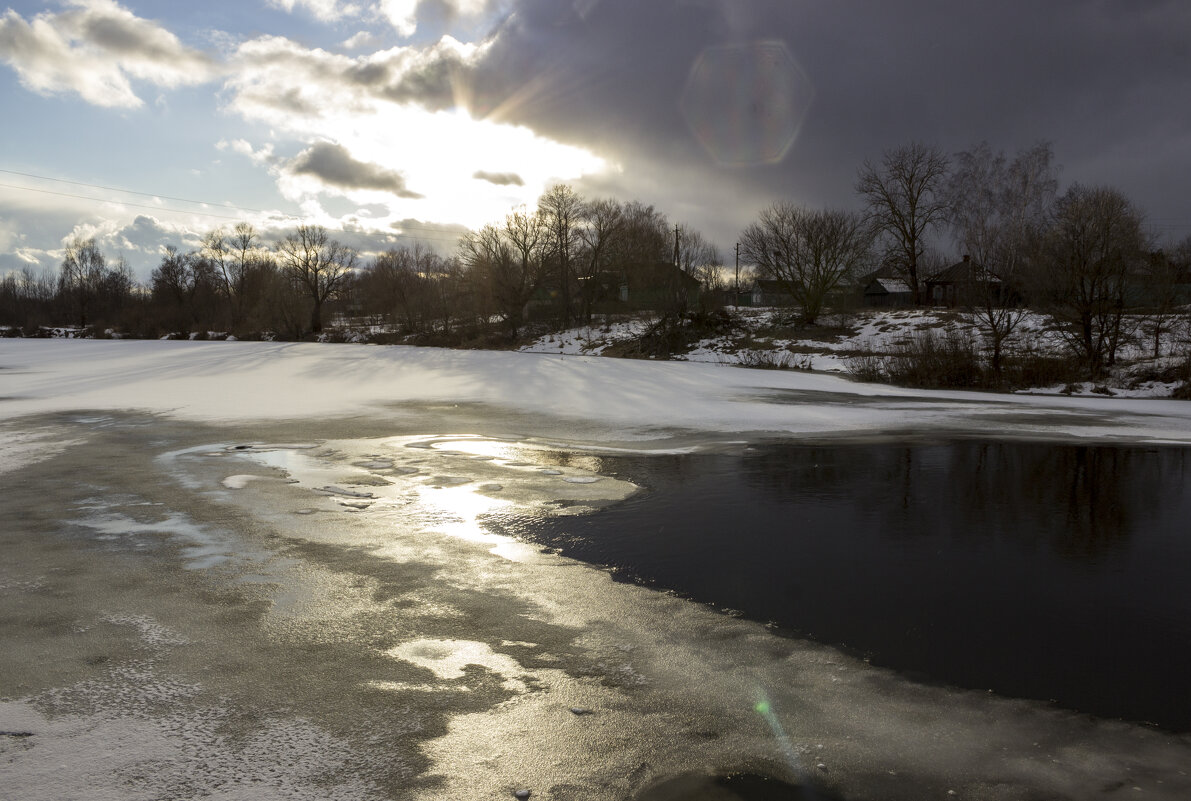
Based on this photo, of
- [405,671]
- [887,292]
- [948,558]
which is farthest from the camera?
[887,292]

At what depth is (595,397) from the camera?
18984 mm

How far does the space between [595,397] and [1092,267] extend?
18.1 meters

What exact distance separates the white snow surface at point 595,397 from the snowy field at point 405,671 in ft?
19.1

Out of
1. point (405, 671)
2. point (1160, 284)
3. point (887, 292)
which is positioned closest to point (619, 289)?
point (887, 292)

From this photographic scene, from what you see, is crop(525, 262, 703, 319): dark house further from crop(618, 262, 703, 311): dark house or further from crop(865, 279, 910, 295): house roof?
crop(865, 279, 910, 295): house roof

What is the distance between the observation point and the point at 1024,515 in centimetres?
778

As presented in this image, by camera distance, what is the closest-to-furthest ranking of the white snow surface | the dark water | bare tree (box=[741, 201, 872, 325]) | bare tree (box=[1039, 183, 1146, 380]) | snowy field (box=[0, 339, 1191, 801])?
snowy field (box=[0, 339, 1191, 801]) < the dark water < the white snow surface < bare tree (box=[1039, 183, 1146, 380]) < bare tree (box=[741, 201, 872, 325])

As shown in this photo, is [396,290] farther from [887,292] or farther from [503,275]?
[887,292]

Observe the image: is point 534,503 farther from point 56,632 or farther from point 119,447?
point 119,447

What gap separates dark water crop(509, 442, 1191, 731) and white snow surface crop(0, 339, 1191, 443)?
3957mm

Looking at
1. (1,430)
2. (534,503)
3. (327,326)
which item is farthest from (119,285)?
(534,503)

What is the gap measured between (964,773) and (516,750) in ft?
6.49

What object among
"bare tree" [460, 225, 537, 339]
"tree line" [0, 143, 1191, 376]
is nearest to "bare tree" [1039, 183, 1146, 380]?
"tree line" [0, 143, 1191, 376]

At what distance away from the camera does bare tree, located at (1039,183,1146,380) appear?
24.4 meters
